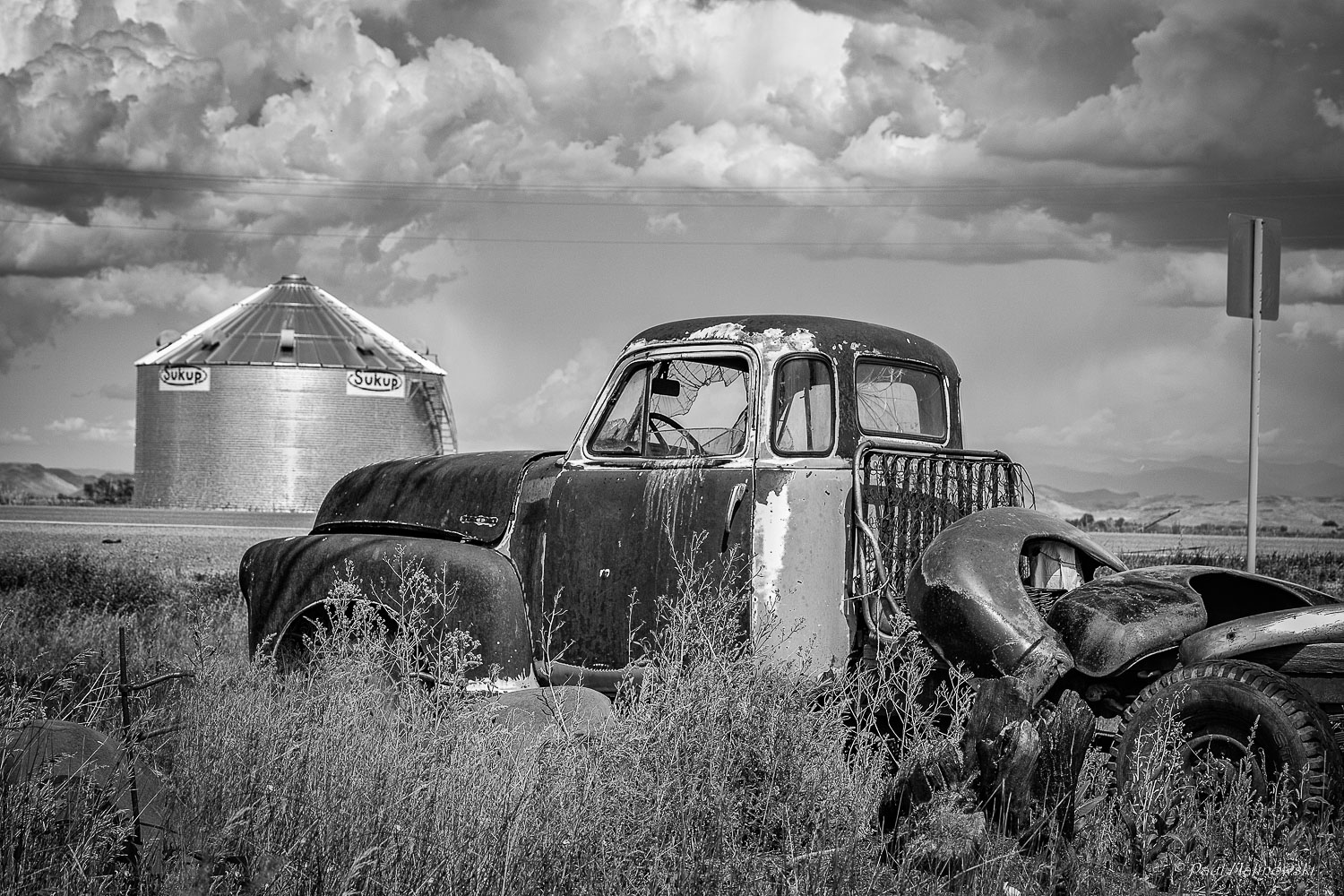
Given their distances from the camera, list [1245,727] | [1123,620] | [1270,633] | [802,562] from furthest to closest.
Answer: [802,562] → [1123,620] → [1270,633] → [1245,727]

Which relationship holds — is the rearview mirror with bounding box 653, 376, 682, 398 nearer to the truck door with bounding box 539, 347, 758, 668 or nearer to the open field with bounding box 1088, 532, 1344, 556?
the truck door with bounding box 539, 347, 758, 668

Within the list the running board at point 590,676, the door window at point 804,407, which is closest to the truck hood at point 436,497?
the running board at point 590,676

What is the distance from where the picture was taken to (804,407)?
5094 millimetres

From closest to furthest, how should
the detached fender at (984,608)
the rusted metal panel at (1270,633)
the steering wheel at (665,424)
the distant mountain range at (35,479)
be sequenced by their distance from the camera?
1. the rusted metal panel at (1270,633)
2. the detached fender at (984,608)
3. the steering wheel at (665,424)
4. the distant mountain range at (35,479)

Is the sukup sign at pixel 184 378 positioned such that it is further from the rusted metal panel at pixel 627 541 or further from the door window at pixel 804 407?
the door window at pixel 804 407

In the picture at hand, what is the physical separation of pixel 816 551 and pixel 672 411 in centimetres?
114

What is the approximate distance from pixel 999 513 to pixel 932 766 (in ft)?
4.39

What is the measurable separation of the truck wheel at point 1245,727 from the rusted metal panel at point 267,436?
38820 millimetres

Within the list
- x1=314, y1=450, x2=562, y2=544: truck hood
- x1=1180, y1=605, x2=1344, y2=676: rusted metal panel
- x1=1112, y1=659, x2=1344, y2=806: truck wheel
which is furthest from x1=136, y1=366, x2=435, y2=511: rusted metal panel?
x1=1112, y1=659, x2=1344, y2=806: truck wheel

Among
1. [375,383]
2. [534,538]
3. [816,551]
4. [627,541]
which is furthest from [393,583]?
[375,383]

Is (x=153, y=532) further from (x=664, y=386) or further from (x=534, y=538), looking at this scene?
(x=664, y=386)

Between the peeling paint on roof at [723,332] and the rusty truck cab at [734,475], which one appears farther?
the peeling paint on roof at [723,332]

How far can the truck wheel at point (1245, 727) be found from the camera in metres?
3.62

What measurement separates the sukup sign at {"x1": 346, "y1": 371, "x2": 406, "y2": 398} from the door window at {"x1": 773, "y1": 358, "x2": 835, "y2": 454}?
38.8 m
